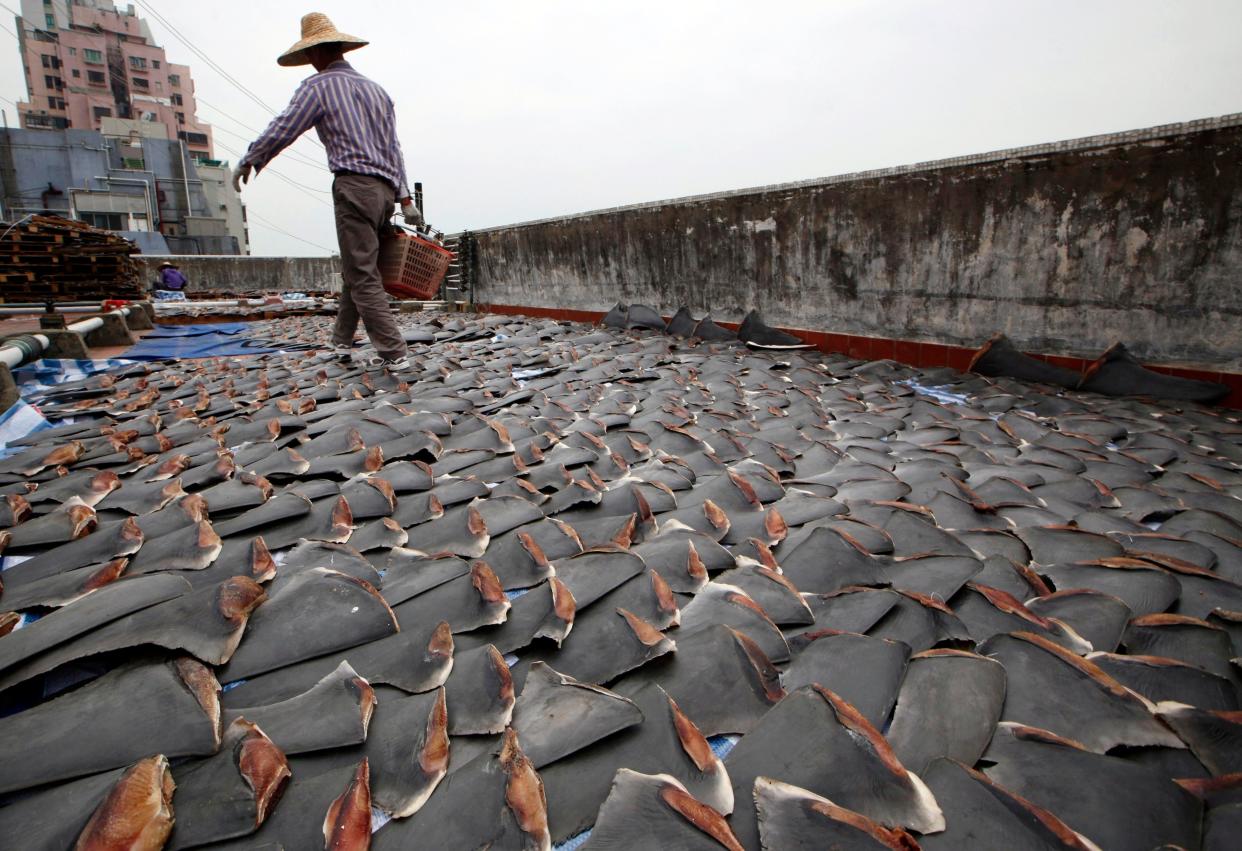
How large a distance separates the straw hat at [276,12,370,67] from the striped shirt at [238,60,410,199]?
122mm

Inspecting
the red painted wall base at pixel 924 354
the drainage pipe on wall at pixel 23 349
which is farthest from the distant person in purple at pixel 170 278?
the red painted wall base at pixel 924 354

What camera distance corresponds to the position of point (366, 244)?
11.0 ft

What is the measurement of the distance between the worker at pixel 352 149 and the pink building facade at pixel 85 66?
45024 millimetres

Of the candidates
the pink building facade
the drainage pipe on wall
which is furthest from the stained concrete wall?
the pink building facade

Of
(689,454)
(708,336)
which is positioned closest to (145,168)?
(708,336)

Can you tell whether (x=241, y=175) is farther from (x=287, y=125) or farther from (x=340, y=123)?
(x=340, y=123)

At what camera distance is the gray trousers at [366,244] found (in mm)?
3248

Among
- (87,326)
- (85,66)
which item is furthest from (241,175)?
(85,66)

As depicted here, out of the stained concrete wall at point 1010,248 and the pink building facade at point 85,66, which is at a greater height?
the pink building facade at point 85,66

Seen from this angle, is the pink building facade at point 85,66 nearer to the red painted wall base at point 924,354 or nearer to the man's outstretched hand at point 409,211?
the man's outstretched hand at point 409,211

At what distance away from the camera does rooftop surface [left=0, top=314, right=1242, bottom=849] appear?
72 cm

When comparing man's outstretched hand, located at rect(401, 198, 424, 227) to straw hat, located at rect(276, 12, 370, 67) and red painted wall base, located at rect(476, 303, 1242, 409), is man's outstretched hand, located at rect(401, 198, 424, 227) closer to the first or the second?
straw hat, located at rect(276, 12, 370, 67)

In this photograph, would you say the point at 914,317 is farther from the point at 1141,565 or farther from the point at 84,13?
the point at 84,13

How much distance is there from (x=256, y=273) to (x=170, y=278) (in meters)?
2.21
